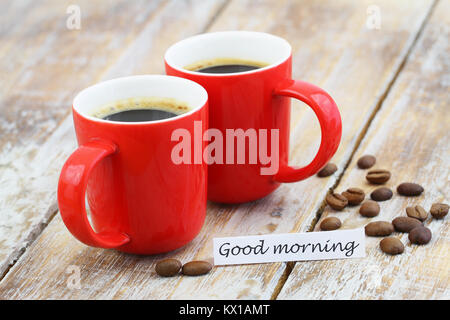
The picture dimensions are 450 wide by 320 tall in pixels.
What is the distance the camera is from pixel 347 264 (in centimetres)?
104

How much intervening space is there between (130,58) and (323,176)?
0.67 m

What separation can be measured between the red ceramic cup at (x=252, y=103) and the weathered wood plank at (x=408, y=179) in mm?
120

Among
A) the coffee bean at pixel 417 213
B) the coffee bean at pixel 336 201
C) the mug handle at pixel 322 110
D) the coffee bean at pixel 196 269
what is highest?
the mug handle at pixel 322 110

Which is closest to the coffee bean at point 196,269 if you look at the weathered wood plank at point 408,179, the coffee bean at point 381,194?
the weathered wood plank at point 408,179

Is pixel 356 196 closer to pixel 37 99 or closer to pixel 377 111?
pixel 377 111

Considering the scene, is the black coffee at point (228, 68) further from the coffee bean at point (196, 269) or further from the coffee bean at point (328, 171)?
the coffee bean at point (196, 269)

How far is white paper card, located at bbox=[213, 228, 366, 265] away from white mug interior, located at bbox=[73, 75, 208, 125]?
0.21m

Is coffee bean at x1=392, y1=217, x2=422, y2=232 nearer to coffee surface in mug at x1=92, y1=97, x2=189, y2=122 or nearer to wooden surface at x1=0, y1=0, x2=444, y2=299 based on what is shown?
wooden surface at x1=0, y1=0, x2=444, y2=299

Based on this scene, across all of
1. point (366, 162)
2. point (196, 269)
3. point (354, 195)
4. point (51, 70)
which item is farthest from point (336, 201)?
point (51, 70)

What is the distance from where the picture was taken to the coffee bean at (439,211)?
1.13 m

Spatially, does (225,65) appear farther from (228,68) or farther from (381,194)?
(381,194)

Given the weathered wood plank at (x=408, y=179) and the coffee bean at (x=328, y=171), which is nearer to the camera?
the weathered wood plank at (x=408, y=179)

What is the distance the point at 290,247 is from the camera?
106cm

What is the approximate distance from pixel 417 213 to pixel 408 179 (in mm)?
134
